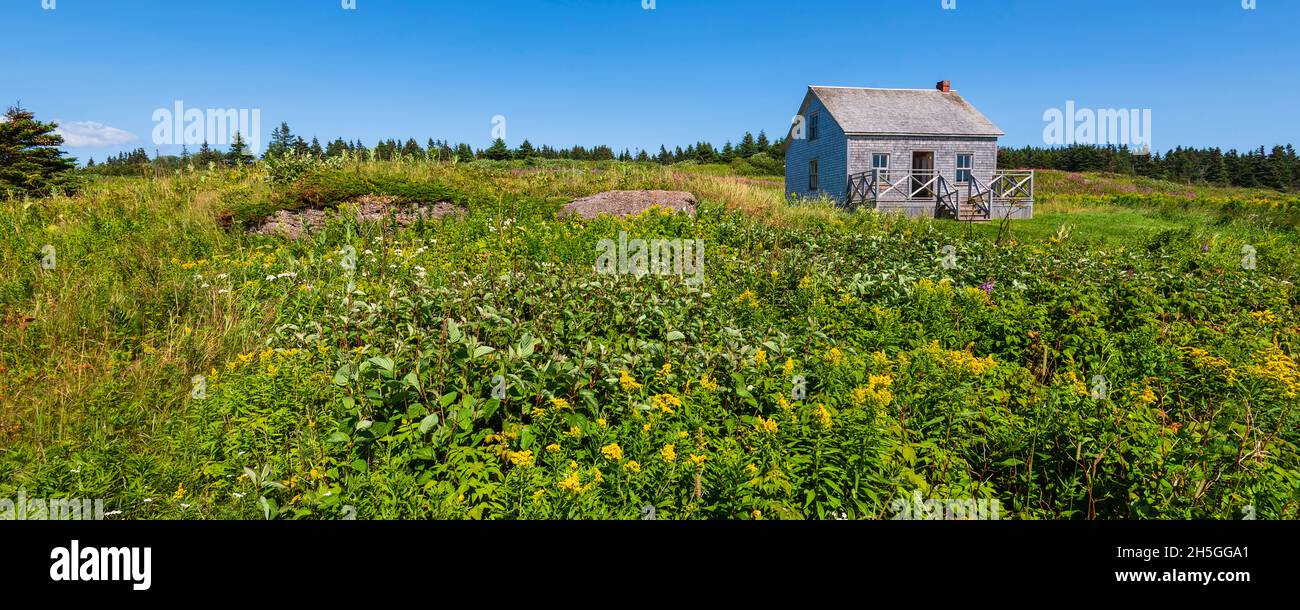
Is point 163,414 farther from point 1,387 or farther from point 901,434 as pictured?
point 901,434

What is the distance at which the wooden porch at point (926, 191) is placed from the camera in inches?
880

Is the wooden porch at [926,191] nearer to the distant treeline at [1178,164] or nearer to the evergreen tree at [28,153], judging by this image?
the evergreen tree at [28,153]

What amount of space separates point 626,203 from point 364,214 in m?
A: 4.62

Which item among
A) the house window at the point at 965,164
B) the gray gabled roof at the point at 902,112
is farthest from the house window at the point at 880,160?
the house window at the point at 965,164

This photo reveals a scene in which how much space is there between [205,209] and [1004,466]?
11880mm

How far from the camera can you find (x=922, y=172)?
2334 cm

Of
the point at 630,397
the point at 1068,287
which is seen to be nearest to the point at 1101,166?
the point at 1068,287

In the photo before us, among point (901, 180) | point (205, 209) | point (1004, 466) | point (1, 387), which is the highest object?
point (901, 180)

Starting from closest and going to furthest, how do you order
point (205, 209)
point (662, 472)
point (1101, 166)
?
1. point (662, 472)
2. point (205, 209)
3. point (1101, 166)

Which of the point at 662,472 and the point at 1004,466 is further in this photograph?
the point at 1004,466

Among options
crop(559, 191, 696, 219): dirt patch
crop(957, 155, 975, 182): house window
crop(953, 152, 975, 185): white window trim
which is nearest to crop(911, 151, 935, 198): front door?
crop(953, 152, 975, 185): white window trim

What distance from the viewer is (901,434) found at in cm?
322

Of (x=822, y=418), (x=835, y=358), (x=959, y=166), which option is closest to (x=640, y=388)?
(x=822, y=418)

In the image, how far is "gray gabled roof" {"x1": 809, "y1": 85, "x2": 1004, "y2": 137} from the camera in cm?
2369
